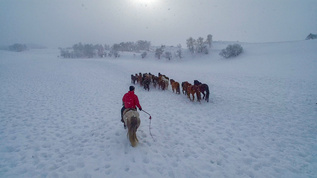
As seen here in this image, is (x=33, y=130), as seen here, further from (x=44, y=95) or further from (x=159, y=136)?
(x=44, y=95)

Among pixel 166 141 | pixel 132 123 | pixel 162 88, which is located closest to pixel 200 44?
pixel 162 88

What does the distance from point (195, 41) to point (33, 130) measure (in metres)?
61.1

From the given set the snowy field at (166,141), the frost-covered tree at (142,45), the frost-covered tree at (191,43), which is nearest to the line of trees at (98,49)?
the frost-covered tree at (142,45)

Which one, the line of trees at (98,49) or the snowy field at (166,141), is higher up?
the line of trees at (98,49)

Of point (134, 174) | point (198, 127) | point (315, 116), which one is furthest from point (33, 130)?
point (315, 116)

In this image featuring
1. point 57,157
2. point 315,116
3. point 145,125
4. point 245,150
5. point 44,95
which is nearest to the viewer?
point 57,157

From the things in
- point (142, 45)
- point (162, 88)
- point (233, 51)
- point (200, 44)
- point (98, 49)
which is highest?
point (142, 45)

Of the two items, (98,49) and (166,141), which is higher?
(98,49)

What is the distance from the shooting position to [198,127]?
6.25 metres

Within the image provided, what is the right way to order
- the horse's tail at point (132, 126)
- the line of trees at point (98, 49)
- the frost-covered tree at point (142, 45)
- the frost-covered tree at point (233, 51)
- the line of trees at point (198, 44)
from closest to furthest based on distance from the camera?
the horse's tail at point (132, 126) → the frost-covered tree at point (233, 51) → the line of trees at point (198, 44) → the line of trees at point (98, 49) → the frost-covered tree at point (142, 45)

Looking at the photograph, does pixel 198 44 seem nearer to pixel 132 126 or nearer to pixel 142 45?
pixel 142 45

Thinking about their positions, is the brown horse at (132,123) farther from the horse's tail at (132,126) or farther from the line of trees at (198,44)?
the line of trees at (198,44)

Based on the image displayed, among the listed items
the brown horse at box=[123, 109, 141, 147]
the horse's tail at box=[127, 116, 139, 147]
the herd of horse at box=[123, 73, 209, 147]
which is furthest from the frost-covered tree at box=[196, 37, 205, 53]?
the horse's tail at box=[127, 116, 139, 147]

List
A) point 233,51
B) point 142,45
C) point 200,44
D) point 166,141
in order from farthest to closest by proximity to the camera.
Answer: point 142,45, point 200,44, point 233,51, point 166,141
